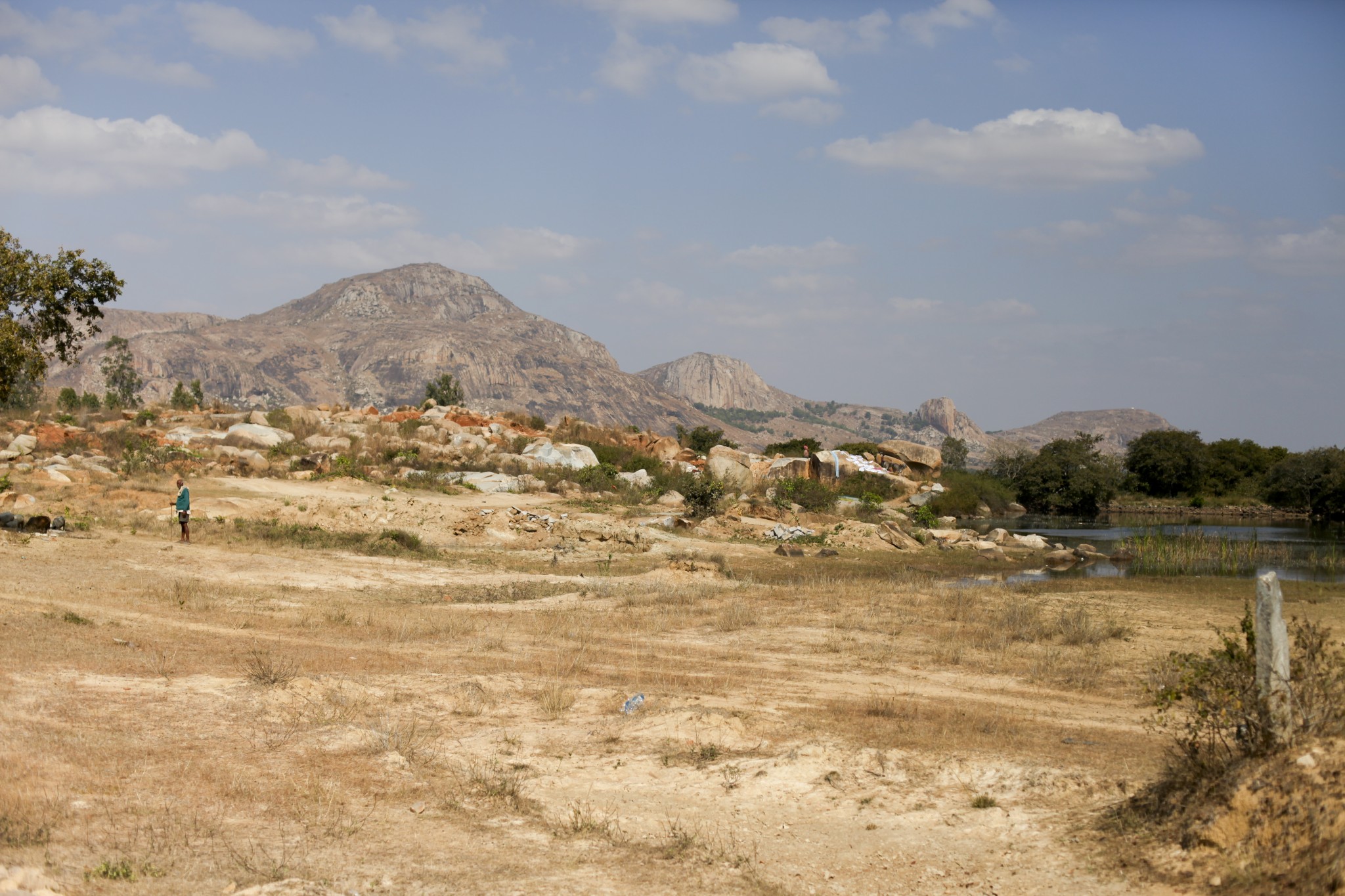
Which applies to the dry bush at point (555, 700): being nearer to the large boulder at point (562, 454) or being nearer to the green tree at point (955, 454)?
the large boulder at point (562, 454)

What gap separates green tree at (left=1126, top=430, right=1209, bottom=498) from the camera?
66312mm

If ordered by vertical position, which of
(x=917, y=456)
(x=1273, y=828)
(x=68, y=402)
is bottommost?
(x=1273, y=828)

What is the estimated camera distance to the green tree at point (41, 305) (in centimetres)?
2005

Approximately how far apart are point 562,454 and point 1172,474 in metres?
48.2

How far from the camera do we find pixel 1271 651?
17.9 ft

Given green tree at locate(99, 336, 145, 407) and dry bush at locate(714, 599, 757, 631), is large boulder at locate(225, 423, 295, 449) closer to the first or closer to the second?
dry bush at locate(714, 599, 757, 631)

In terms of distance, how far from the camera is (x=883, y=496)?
1844 inches

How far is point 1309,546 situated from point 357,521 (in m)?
33.1

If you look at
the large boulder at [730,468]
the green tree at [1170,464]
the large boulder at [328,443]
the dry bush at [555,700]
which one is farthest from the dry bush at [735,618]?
the green tree at [1170,464]

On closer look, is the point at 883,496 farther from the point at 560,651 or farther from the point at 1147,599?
the point at 560,651

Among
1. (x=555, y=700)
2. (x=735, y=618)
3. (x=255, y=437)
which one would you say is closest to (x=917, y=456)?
(x=255, y=437)

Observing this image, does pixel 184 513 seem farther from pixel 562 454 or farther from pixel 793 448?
pixel 793 448

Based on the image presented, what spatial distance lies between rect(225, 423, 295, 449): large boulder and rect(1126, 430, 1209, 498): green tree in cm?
5824

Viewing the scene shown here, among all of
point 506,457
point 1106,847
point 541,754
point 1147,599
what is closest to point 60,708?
point 541,754
